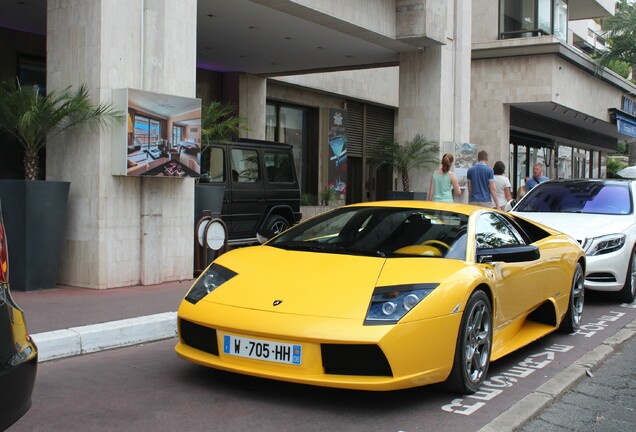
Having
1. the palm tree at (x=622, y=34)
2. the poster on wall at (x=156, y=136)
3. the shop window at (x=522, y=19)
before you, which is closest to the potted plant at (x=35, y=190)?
the poster on wall at (x=156, y=136)

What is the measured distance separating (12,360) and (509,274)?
12.1ft

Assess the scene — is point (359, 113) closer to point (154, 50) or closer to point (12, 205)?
point (154, 50)

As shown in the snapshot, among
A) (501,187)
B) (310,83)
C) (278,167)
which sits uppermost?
(310,83)

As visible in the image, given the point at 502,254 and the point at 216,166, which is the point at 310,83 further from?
the point at 502,254

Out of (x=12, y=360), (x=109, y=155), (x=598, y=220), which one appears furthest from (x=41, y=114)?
(x=598, y=220)

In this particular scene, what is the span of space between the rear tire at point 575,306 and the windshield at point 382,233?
216 centimetres

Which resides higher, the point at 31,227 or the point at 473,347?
the point at 31,227

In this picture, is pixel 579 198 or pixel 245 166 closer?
pixel 579 198

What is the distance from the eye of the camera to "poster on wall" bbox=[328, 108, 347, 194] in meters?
22.6

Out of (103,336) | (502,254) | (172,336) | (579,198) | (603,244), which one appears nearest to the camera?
(502,254)

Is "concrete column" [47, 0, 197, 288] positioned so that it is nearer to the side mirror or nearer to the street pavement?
the street pavement

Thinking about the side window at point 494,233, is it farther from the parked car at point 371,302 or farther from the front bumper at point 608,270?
the front bumper at point 608,270

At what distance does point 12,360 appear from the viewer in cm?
274

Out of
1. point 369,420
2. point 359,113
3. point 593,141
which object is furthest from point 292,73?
point 593,141
